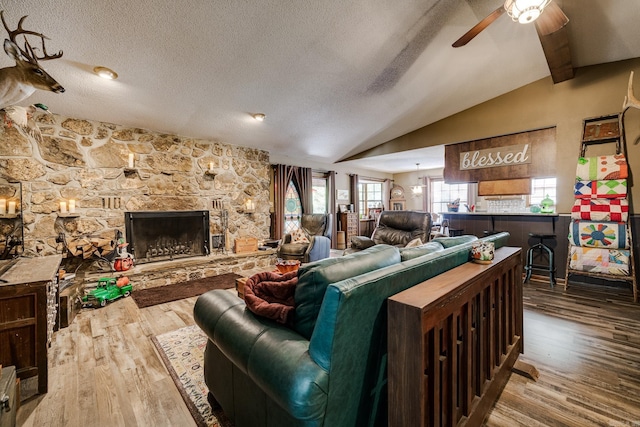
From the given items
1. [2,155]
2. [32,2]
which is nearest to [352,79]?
[32,2]

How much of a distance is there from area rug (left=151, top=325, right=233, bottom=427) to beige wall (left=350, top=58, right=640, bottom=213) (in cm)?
475

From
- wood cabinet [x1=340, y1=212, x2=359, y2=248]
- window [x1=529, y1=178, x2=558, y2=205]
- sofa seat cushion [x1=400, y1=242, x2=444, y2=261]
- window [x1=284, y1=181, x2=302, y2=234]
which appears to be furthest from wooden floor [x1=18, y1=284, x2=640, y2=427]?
wood cabinet [x1=340, y1=212, x2=359, y2=248]

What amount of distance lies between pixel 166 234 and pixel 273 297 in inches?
146

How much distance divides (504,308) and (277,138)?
4045mm

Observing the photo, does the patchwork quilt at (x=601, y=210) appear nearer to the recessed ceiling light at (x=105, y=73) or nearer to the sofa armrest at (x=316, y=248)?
the sofa armrest at (x=316, y=248)

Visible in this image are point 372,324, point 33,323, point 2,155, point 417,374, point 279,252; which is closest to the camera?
point 417,374

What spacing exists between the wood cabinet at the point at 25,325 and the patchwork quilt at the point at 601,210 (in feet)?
17.3

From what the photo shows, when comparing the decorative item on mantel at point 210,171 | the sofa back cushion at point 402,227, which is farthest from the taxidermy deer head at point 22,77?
the sofa back cushion at point 402,227

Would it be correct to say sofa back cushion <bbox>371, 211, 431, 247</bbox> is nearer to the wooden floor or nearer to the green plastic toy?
the wooden floor

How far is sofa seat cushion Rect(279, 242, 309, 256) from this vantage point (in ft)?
14.9

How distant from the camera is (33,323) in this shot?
1.65 metres

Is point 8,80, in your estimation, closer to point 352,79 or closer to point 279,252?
point 352,79

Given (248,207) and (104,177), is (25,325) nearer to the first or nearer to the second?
(104,177)

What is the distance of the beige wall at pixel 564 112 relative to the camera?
3.40 m
